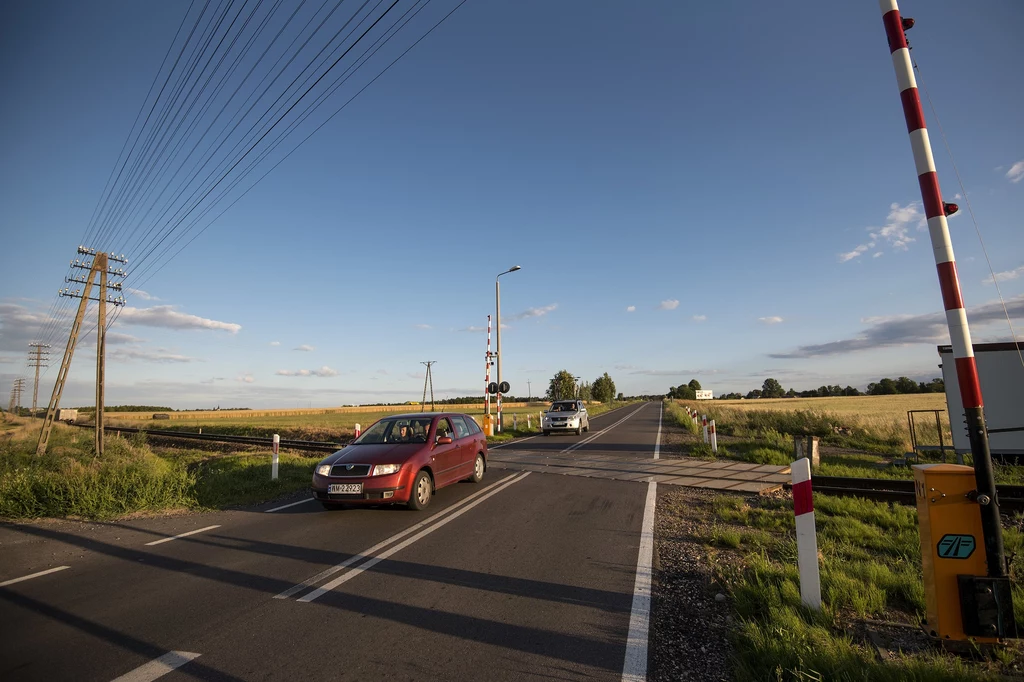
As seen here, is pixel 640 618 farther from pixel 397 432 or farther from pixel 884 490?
pixel 884 490

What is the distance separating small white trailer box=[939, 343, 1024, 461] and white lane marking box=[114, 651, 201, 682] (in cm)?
1513

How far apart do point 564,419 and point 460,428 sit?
46.9 ft

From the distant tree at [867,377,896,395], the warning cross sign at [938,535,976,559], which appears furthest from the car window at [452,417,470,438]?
the distant tree at [867,377,896,395]

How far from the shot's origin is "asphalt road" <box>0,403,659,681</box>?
3248 millimetres

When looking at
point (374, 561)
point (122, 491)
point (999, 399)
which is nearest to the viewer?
point (374, 561)

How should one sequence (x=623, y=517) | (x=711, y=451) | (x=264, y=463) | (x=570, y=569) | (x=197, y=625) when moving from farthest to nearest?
(x=711, y=451)
(x=264, y=463)
(x=623, y=517)
(x=570, y=569)
(x=197, y=625)

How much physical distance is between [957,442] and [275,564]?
15.1 m

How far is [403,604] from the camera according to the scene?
13.7 ft

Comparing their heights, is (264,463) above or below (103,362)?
below

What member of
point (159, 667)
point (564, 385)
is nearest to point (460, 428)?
point (159, 667)

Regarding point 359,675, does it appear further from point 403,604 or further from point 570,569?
point 570,569

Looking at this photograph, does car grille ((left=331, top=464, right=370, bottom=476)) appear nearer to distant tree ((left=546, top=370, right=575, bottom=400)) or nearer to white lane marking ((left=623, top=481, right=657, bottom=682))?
white lane marking ((left=623, top=481, right=657, bottom=682))

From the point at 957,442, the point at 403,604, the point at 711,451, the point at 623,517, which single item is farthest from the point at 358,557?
the point at 957,442

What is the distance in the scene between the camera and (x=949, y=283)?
3504 millimetres
